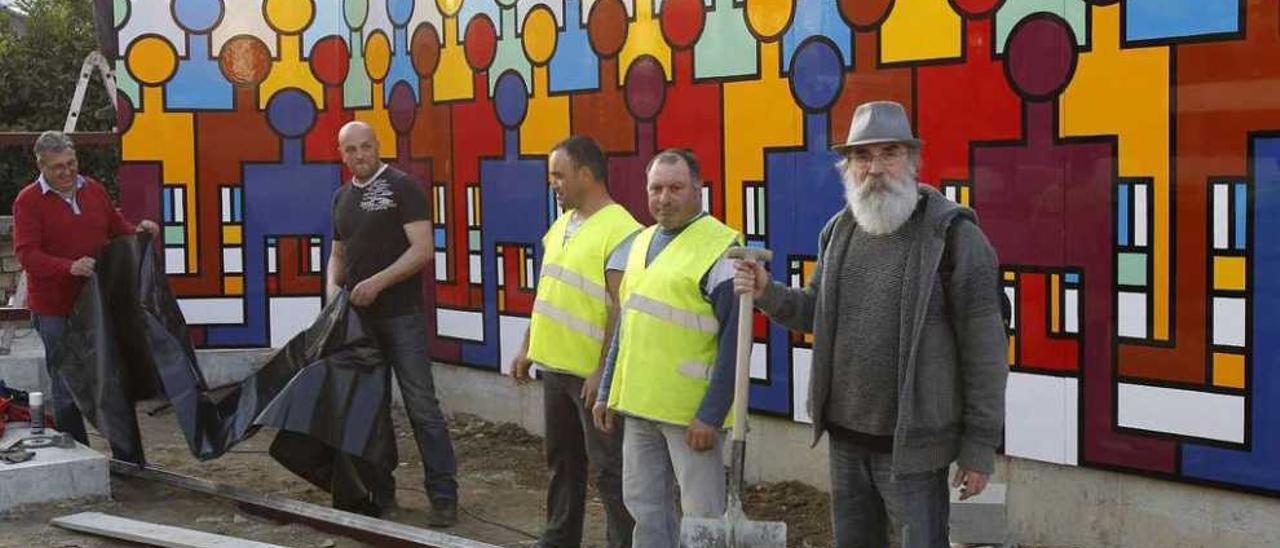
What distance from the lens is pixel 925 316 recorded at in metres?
4.07

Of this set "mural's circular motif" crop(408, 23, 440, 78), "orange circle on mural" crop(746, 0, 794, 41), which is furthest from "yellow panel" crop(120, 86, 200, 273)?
"orange circle on mural" crop(746, 0, 794, 41)

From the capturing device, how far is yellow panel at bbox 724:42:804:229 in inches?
294

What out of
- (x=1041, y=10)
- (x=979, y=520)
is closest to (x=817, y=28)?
(x=1041, y=10)

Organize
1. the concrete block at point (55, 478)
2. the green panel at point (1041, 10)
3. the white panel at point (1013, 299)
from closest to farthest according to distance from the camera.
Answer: the green panel at point (1041, 10) < the white panel at point (1013, 299) < the concrete block at point (55, 478)

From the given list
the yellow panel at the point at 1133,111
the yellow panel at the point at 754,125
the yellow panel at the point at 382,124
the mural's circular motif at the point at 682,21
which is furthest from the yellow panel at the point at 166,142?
the yellow panel at the point at 1133,111

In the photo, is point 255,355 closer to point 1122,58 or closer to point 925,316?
point 1122,58

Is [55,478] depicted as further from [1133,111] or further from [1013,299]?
[1133,111]

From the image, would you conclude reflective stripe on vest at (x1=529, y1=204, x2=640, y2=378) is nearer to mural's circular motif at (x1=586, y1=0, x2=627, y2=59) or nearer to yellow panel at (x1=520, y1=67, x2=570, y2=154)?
mural's circular motif at (x1=586, y1=0, x2=627, y2=59)

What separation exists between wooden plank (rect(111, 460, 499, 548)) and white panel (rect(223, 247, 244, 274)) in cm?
273

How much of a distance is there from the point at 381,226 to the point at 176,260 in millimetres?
4281

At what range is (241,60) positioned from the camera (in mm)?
10961

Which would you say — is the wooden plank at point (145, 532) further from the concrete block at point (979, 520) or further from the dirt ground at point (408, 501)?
the concrete block at point (979, 520)

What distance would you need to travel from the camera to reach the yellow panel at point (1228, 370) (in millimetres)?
5645

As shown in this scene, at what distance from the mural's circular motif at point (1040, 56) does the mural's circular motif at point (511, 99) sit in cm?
380
